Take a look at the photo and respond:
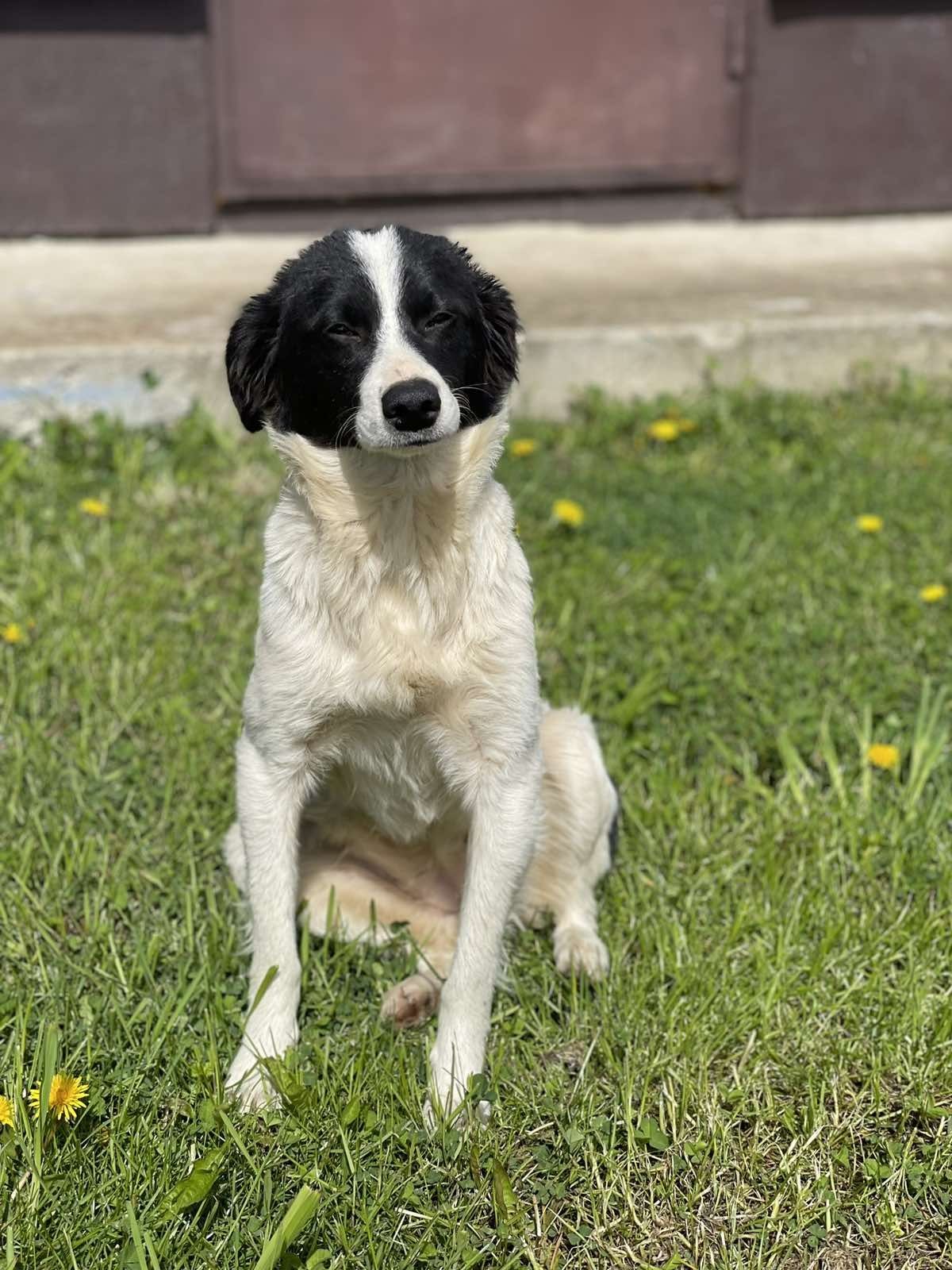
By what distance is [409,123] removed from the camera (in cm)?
620

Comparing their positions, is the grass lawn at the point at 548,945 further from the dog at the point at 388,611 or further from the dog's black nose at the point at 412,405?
the dog's black nose at the point at 412,405

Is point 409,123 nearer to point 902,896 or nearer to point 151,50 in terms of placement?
point 151,50

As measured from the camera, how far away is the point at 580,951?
2.57 metres

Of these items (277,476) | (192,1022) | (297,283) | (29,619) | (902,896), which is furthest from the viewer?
(277,476)

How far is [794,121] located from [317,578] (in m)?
5.11

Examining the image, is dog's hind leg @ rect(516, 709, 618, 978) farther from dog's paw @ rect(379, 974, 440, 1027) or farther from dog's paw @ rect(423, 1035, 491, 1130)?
dog's paw @ rect(423, 1035, 491, 1130)

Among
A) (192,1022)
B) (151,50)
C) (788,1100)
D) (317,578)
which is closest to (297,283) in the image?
(317,578)

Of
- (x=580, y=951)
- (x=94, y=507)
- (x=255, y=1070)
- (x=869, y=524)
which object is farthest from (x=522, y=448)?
(x=255, y=1070)

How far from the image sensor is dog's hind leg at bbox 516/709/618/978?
2621 mm

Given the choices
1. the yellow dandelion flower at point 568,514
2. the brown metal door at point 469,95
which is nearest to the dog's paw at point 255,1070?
the yellow dandelion flower at point 568,514

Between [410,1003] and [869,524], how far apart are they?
2357 mm

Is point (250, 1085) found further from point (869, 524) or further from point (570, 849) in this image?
point (869, 524)

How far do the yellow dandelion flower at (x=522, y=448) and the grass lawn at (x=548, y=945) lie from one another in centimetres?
28

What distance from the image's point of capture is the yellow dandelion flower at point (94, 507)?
13.3 feet
